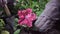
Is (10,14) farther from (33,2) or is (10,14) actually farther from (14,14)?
(33,2)

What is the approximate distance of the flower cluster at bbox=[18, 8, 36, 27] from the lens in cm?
172

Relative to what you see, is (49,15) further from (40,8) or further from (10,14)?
(10,14)

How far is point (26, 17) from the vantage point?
1735mm

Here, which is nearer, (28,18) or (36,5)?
(28,18)

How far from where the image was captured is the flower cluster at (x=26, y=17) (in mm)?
1725

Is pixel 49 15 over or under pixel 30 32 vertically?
over

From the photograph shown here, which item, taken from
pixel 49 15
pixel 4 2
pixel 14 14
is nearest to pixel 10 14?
pixel 14 14

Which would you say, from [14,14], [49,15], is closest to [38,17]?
[49,15]

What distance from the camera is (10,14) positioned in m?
1.91

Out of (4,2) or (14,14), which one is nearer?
(4,2)

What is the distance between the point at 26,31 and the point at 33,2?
33 cm

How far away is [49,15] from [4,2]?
1.40ft

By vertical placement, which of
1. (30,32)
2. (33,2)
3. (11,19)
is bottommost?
(30,32)

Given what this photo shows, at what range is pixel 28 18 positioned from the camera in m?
1.73
